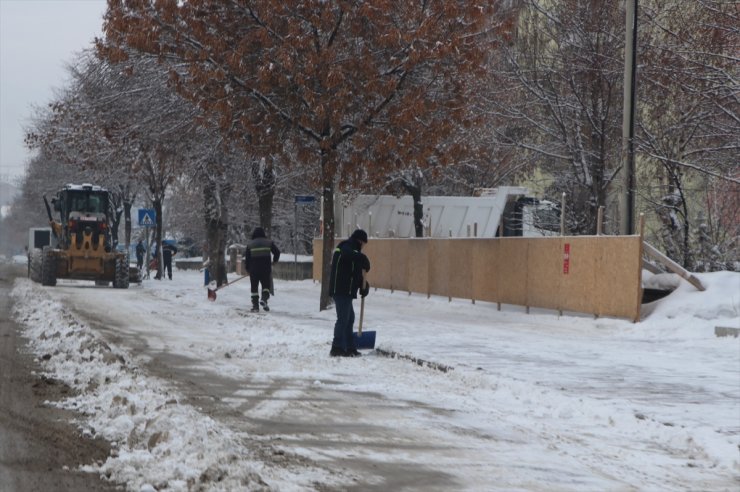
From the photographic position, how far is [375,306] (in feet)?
95.2

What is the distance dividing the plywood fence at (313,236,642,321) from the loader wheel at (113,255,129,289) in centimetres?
989

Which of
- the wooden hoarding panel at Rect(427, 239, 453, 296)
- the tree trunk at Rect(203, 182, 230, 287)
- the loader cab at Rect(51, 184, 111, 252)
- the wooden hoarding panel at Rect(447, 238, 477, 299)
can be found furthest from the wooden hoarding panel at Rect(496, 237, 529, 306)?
the loader cab at Rect(51, 184, 111, 252)

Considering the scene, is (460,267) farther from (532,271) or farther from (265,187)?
(265,187)

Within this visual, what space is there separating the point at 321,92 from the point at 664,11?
28.1ft

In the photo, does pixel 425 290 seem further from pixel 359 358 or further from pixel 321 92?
pixel 359 358

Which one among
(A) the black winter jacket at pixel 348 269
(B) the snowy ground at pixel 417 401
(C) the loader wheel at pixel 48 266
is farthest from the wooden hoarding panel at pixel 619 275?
(C) the loader wheel at pixel 48 266

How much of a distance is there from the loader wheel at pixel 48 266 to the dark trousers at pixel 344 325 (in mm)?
23676

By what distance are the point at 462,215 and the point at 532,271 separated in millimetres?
11878

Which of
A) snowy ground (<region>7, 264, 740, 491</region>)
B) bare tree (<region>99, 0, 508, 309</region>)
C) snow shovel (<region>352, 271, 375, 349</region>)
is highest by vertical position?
bare tree (<region>99, 0, 508, 309</region>)

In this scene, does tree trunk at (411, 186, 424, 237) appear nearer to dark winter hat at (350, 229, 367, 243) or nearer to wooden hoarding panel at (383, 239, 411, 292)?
wooden hoarding panel at (383, 239, 411, 292)

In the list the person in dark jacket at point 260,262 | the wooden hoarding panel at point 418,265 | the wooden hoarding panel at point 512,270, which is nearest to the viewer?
the wooden hoarding panel at point 512,270

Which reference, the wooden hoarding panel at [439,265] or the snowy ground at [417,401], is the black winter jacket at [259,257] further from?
the wooden hoarding panel at [439,265]

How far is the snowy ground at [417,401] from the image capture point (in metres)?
7.66

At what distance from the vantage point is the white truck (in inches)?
1351
